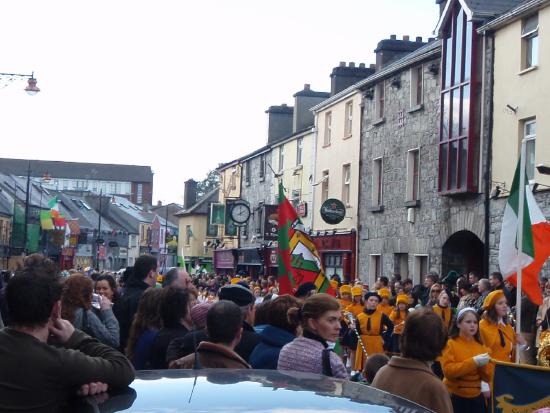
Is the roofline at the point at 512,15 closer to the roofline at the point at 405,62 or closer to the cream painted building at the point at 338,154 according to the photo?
the roofline at the point at 405,62

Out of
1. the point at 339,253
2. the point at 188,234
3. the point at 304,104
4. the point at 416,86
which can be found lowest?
the point at 339,253

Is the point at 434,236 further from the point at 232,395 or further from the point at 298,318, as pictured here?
the point at 232,395

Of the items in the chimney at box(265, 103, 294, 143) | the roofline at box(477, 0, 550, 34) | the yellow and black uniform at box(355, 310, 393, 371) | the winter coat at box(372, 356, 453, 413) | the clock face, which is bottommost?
the yellow and black uniform at box(355, 310, 393, 371)

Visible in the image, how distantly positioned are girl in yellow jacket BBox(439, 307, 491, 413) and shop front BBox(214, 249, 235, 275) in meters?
43.1

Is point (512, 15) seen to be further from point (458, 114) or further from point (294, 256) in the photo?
point (294, 256)

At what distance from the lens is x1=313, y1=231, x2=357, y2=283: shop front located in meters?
33.4

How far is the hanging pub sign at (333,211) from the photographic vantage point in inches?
1246

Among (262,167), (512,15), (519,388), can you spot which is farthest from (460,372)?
(262,167)

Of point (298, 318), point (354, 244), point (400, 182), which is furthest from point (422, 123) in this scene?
point (298, 318)

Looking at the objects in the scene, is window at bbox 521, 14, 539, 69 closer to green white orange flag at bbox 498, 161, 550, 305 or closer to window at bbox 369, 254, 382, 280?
window at bbox 369, 254, 382, 280

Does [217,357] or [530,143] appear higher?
[530,143]

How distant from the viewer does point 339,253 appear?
34750mm

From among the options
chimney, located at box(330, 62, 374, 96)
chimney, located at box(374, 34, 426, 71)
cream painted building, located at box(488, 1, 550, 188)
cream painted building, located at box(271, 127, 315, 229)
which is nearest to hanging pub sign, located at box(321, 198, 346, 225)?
chimney, located at box(374, 34, 426, 71)

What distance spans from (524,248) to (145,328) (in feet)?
16.8
